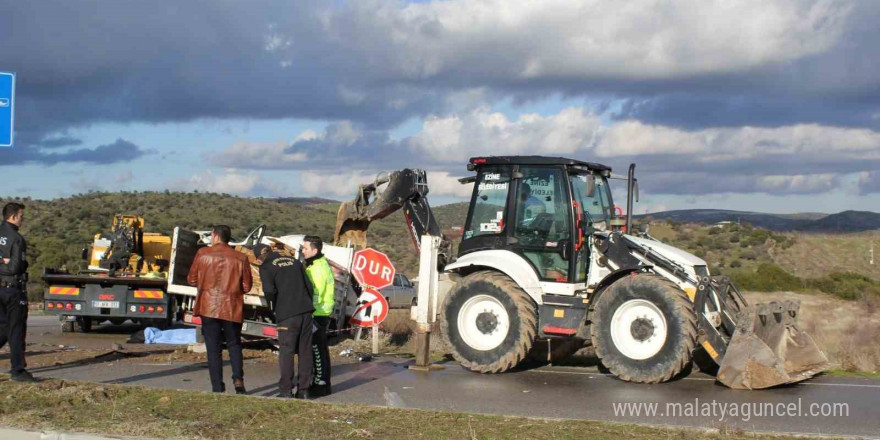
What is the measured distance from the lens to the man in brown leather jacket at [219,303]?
34.2ft

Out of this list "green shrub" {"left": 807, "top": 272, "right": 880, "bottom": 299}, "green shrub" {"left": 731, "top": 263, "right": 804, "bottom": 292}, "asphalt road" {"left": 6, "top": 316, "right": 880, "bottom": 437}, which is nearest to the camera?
"asphalt road" {"left": 6, "top": 316, "right": 880, "bottom": 437}

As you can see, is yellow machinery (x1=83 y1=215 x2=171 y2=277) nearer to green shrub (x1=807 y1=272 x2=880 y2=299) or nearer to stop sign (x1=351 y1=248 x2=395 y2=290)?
stop sign (x1=351 y1=248 x2=395 y2=290)

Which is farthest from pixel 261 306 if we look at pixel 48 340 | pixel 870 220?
pixel 870 220

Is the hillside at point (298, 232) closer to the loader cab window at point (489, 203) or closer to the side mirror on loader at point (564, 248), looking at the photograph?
the loader cab window at point (489, 203)

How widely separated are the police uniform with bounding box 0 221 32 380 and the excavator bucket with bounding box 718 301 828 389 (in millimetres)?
8221

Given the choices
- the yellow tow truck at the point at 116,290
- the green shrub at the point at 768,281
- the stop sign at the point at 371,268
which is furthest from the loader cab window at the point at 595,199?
the green shrub at the point at 768,281

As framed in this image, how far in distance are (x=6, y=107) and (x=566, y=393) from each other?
822 cm

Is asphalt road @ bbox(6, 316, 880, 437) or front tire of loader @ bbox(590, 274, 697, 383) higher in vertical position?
front tire of loader @ bbox(590, 274, 697, 383)

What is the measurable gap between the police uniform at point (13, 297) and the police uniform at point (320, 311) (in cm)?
336

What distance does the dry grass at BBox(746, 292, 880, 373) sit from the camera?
1340cm

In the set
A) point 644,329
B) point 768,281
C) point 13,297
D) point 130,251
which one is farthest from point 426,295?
point 768,281

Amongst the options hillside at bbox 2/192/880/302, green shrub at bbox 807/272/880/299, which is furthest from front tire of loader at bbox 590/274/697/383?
green shrub at bbox 807/272/880/299

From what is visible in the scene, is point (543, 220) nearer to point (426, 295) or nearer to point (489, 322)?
point (489, 322)

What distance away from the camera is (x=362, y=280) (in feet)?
48.4
